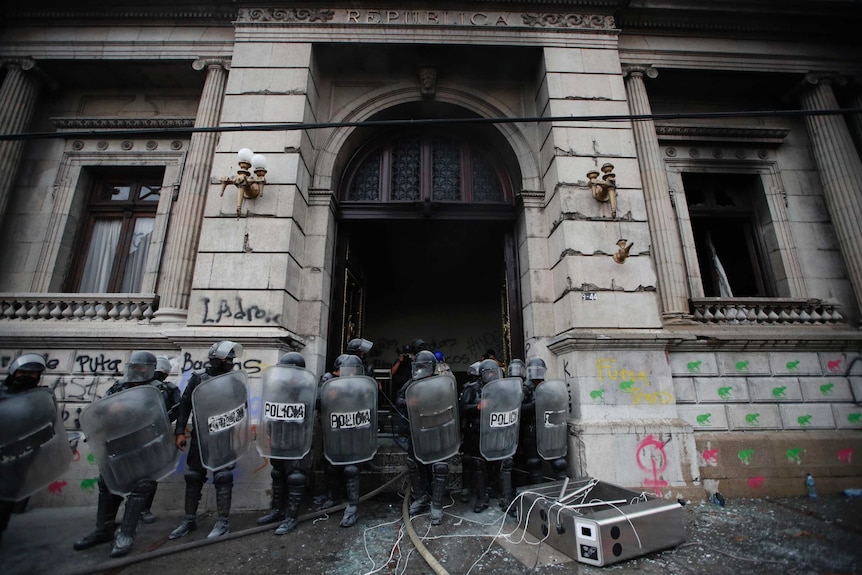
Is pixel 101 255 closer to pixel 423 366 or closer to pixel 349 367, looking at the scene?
pixel 349 367

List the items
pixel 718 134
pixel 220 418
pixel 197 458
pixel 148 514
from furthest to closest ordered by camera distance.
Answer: pixel 718 134
pixel 148 514
pixel 197 458
pixel 220 418

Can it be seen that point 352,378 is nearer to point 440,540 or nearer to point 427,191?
point 440,540

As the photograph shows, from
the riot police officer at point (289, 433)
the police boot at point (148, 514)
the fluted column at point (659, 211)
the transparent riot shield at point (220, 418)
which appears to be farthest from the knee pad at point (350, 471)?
the fluted column at point (659, 211)

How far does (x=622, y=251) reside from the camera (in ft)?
20.8

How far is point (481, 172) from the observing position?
8602 mm

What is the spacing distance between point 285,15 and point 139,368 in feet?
23.8

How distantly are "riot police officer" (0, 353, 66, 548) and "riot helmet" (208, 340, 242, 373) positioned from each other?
5.01ft

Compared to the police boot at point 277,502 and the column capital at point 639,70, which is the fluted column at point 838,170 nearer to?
the column capital at point 639,70

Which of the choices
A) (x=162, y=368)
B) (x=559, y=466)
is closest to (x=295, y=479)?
(x=162, y=368)

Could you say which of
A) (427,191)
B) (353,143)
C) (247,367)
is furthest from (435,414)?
(353,143)

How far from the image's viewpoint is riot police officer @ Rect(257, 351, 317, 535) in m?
4.61

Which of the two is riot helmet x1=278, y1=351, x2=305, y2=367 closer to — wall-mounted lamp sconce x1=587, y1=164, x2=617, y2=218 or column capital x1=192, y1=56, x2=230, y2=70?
wall-mounted lamp sconce x1=587, y1=164, x2=617, y2=218

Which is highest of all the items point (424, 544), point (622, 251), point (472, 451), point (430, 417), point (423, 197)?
point (423, 197)

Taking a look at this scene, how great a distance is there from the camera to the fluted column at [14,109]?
293 inches
